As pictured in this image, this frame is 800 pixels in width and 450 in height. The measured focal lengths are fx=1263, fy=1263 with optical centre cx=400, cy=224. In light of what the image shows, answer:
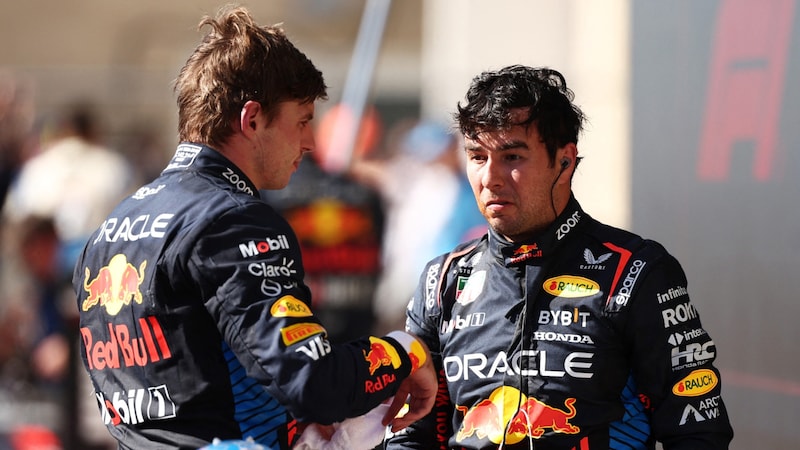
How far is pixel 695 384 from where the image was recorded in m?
2.96

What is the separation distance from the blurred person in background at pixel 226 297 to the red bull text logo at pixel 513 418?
0.49 ft

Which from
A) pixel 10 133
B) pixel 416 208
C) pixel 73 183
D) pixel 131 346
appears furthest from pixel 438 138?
pixel 131 346

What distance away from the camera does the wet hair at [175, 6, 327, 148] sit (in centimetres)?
293

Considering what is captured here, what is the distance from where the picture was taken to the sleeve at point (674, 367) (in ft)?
9.66

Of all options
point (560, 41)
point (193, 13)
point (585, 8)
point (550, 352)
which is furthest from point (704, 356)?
point (193, 13)

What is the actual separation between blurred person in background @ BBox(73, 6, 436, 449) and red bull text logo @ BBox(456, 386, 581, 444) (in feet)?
0.49

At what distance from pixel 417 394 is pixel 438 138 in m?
5.74

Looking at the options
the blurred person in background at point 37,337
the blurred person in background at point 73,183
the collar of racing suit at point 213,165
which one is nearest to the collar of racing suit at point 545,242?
the collar of racing suit at point 213,165

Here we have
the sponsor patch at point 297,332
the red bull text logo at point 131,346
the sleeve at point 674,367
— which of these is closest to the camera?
the sponsor patch at point 297,332

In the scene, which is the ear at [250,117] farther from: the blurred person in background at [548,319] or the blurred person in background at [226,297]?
the blurred person in background at [548,319]

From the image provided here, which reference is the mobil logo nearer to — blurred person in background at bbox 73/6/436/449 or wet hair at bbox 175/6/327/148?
blurred person in background at bbox 73/6/436/449

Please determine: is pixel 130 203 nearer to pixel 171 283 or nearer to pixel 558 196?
pixel 171 283

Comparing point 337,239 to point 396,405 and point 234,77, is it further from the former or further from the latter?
point 234,77

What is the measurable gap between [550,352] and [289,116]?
33.7 inches
